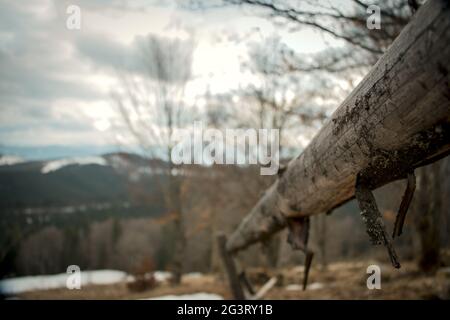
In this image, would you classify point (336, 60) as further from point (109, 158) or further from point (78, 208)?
point (78, 208)

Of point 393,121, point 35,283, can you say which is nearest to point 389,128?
point 393,121

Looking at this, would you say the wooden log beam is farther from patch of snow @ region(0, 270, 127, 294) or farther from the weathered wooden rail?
patch of snow @ region(0, 270, 127, 294)

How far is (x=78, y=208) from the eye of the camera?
237 ft

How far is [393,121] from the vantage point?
144 centimetres

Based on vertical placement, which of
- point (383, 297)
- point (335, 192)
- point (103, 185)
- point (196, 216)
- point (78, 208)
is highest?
point (103, 185)

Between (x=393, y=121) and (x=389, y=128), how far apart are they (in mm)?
53

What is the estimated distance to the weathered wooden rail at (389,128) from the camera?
120 cm

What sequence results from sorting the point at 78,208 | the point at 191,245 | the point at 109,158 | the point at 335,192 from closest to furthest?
the point at 335,192 < the point at 109,158 < the point at 191,245 < the point at 78,208

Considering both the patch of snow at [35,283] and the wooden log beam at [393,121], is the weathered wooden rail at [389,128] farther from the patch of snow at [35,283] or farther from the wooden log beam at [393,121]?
the patch of snow at [35,283]

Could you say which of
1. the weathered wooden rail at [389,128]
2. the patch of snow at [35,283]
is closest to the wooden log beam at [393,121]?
the weathered wooden rail at [389,128]

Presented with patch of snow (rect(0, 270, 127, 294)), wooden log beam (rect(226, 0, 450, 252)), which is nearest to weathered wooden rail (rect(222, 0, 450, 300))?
wooden log beam (rect(226, 0, 450, 252))

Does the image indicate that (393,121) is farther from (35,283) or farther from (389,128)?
(35,283)

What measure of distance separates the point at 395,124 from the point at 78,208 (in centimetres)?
8014
